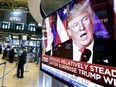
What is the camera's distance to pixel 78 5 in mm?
1797

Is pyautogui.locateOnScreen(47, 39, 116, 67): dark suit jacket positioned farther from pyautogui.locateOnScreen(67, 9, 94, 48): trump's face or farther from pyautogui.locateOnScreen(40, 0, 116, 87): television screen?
pyautogui.locateOnScreen(67, 9, 94, 48): trump's face

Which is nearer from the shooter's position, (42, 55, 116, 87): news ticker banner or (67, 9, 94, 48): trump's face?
(42, 55, 116, 87): news ticker banner

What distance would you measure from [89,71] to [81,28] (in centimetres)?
41

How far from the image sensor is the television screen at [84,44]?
131cm

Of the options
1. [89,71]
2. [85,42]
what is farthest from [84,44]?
[89,71]

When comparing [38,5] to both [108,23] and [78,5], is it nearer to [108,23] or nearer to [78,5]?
[78,5]

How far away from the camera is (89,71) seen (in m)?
1.54

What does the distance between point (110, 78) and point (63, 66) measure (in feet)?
2.81

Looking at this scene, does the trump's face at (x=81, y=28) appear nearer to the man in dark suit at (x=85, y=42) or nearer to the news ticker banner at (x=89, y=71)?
the man in dark suit at (x=85, y=42)

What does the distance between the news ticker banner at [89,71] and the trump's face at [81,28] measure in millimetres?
199

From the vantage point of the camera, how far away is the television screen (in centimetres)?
131

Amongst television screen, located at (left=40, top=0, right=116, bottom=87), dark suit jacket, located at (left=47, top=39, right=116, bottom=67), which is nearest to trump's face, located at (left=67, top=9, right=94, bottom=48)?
television screen, located at (left=40, top=0, right=116, bottom=87)

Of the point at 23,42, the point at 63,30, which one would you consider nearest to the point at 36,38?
the point at 23,42

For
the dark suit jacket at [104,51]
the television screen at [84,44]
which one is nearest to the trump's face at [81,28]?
the television screen at [84,44]
